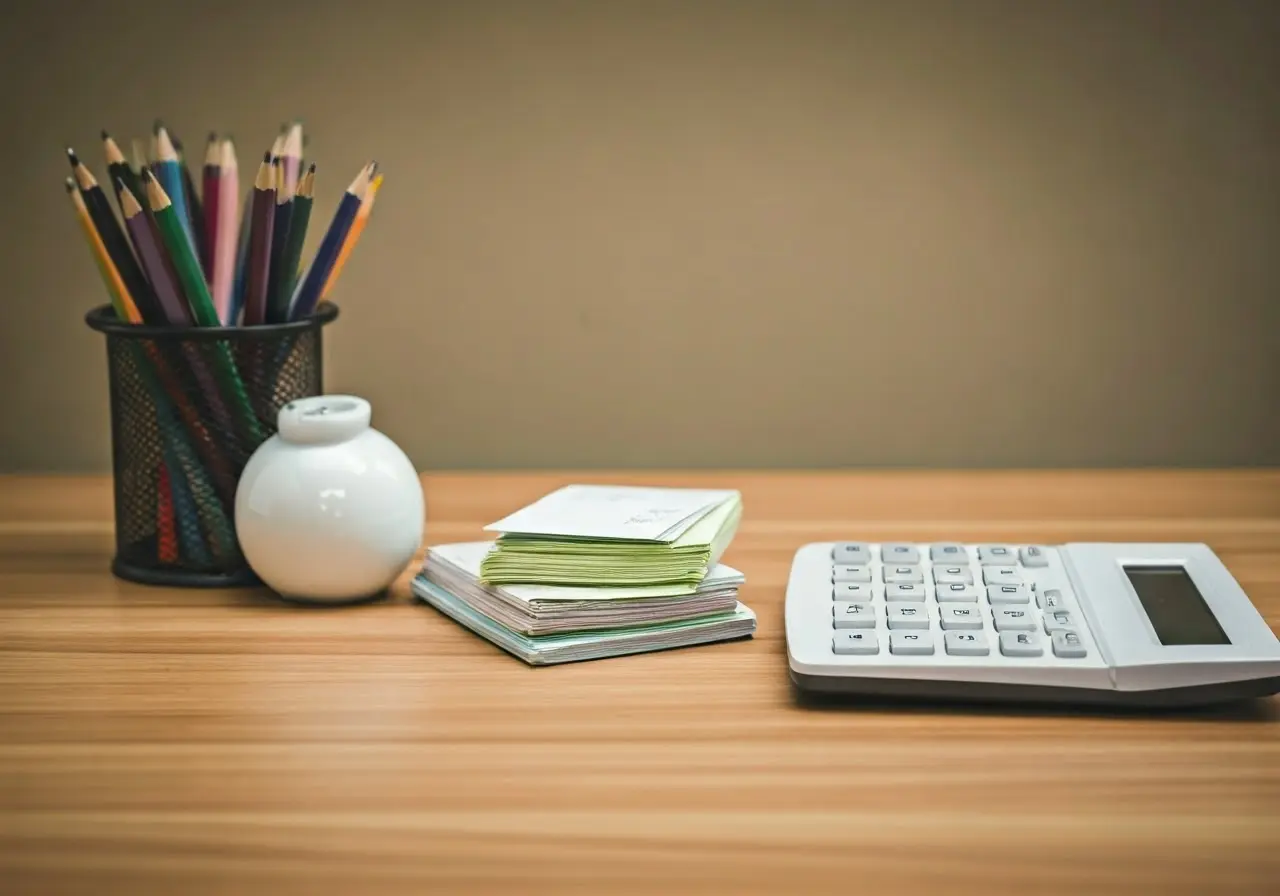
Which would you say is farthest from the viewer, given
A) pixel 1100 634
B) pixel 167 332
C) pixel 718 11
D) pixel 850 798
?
pixel 718 11

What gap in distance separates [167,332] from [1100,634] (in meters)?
0.54

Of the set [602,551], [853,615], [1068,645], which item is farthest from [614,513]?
[1068,645]

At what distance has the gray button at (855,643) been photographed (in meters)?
0.66

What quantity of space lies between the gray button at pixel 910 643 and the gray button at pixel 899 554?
0.11 m

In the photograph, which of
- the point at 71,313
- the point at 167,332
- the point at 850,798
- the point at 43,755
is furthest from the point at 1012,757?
the point at 71,313

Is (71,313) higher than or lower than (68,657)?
higher

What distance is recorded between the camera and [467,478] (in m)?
1.11

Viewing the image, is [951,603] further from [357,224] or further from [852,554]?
[357,224]

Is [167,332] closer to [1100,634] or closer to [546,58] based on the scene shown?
[546,58]

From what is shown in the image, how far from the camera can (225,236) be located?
0.82m

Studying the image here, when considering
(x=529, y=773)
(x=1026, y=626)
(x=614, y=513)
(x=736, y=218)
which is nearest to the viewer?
(x=529, y=773)

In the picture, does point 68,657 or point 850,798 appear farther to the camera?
point 68,657

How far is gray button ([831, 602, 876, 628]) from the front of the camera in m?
0.69

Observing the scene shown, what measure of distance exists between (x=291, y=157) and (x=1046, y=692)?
53 cm
